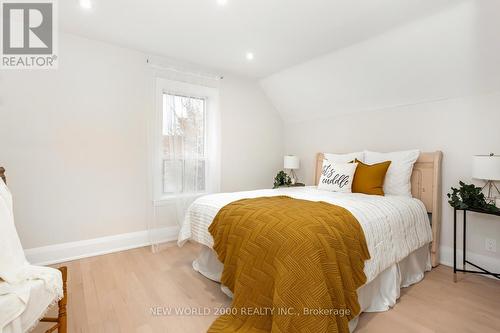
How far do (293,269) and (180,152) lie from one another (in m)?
2.49

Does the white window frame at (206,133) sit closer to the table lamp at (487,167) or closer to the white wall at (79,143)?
the white wall at (79,143)

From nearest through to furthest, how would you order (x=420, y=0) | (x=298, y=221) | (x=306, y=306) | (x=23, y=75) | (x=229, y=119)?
(x=306, y=306)
(x=298, y=221)
(x=420, y=0)
(x=23, y=75)
(x=229, y=119)

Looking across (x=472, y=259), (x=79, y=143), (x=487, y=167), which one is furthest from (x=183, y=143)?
(x=472, y=259)

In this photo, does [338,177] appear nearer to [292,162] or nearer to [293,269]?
[292,162]

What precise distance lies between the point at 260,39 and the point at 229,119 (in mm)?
1432

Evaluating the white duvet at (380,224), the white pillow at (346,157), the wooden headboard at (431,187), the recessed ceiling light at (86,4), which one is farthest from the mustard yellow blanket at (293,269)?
the recessed ceiling light at (86,4)

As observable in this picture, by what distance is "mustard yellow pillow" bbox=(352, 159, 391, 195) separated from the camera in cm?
276

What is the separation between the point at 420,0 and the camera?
2045 mm

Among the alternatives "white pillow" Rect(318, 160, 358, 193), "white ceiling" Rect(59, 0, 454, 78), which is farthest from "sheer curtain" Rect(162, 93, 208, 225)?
"white pillow" Rect(318, 160, 358, 193)

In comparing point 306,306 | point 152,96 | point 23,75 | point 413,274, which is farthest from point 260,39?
point 413,274

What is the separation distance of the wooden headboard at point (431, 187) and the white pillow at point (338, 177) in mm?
A: 679

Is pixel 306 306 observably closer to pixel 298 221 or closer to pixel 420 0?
pixel 298 221

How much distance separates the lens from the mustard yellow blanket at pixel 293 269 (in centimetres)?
133

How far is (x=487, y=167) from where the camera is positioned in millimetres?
2188
